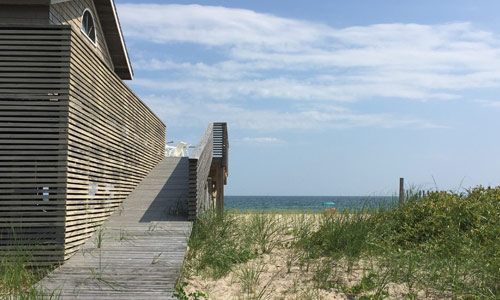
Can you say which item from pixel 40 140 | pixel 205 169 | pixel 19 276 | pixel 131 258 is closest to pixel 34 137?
pixel 40 140

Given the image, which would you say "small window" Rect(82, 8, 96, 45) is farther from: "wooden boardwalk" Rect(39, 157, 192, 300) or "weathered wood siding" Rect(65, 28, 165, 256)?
"wooden boardwalk" Rect(39, 157, 192, 300)

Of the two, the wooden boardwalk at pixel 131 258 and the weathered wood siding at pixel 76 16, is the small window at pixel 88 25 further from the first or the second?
the wooden boardwalk at pixel 131 258

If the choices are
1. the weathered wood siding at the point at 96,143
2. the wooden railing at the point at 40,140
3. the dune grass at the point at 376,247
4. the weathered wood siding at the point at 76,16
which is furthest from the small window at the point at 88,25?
the dune grass at the point at 376,247

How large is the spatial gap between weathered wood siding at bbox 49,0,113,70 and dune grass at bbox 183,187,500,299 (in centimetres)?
430

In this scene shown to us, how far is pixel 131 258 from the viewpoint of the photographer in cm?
744

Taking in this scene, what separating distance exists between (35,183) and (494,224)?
7696 mm

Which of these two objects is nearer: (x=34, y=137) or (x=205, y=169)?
(x=34, y=137)

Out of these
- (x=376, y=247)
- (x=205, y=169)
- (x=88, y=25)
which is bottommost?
(x=376, y=247)

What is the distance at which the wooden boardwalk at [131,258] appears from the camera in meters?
6.26

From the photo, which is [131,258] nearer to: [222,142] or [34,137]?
[34,137]

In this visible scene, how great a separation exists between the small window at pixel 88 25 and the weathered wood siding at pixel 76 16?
0.55 ft

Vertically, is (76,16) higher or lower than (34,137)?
higher

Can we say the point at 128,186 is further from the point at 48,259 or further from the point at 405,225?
the point at 405,225

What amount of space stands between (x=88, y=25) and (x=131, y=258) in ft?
26.7
